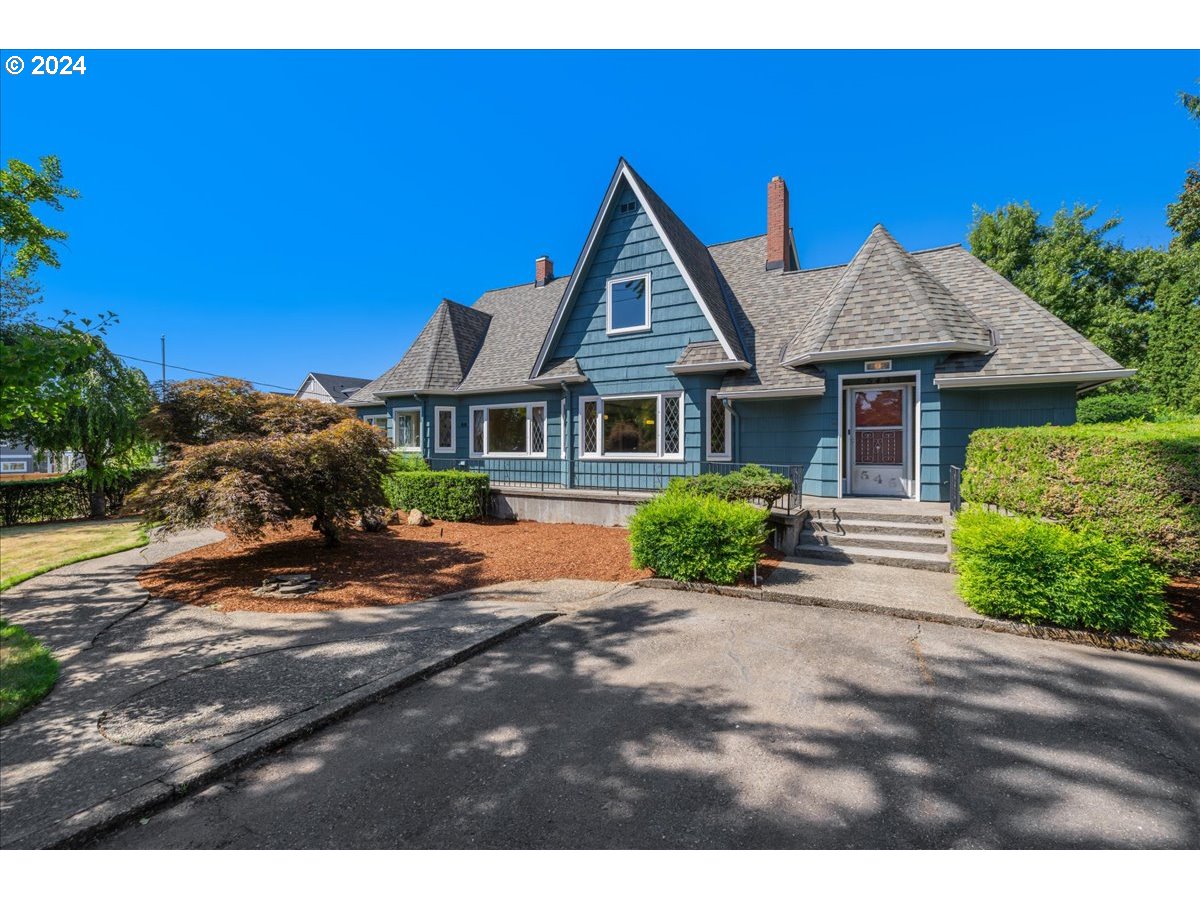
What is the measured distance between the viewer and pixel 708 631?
532 cm

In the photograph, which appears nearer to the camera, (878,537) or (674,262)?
(878,537)

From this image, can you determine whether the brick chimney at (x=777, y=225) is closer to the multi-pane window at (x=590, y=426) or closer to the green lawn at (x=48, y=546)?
the multi-pane window at (x=590, y=426)

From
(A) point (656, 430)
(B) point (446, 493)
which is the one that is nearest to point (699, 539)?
(A) point (656, 430)

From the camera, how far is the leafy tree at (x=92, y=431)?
104 inches

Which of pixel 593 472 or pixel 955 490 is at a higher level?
pixel 593 472

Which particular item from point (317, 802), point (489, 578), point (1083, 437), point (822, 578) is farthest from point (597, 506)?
point (317, 802)

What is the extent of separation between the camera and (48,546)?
2.42 metres

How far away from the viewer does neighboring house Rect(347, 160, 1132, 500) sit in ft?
32.4

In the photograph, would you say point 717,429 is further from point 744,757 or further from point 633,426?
point 744,757

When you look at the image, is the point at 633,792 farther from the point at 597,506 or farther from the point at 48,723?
the point at 597,506

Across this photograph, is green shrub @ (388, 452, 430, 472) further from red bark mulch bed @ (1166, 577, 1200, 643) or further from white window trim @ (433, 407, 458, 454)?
red bark mulch bed @ (1166, 577, 1200, 643)

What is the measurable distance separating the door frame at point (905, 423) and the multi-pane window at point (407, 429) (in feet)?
43.4

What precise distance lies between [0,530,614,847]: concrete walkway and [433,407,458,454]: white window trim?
1047 cm

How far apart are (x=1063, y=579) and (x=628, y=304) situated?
10.4 meters
